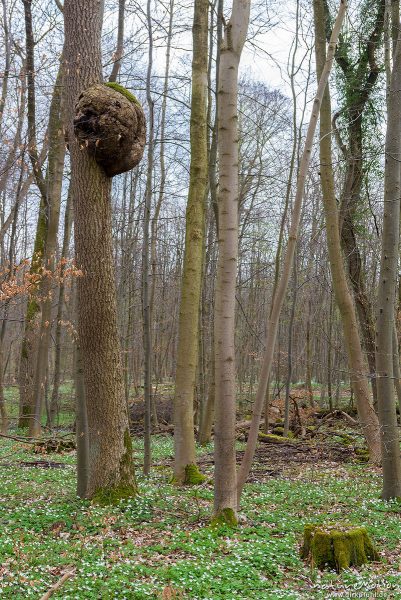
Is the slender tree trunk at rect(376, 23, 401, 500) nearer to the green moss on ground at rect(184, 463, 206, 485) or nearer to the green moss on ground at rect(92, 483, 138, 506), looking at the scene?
the green moss on ground at rect(184, 463, 206, 485)

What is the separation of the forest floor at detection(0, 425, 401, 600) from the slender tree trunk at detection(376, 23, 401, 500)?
0.59 metres

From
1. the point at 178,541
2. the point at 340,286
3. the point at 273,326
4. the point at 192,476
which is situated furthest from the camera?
the point at 340,286

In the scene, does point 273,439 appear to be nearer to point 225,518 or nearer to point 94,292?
point 225,518

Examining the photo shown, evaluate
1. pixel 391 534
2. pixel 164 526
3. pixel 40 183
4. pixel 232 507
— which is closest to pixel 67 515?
pixel 164 526

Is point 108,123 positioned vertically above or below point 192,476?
above

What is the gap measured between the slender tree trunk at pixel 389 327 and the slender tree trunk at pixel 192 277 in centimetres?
309

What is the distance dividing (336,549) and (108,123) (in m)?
5.70

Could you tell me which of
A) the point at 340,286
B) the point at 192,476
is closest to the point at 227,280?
the point at 192,476

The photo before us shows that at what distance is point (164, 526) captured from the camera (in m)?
6.99

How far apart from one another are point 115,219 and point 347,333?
1458cm

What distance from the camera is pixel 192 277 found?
32.2 ft

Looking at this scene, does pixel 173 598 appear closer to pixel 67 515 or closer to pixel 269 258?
pixel 67 515

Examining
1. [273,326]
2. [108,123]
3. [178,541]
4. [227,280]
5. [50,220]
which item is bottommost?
[178,541]

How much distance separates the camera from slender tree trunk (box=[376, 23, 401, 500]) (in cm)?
852
